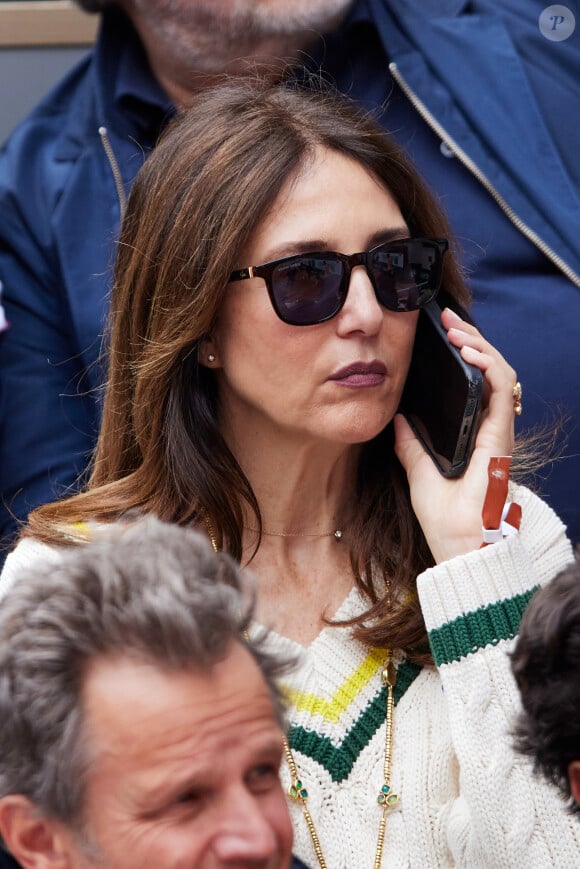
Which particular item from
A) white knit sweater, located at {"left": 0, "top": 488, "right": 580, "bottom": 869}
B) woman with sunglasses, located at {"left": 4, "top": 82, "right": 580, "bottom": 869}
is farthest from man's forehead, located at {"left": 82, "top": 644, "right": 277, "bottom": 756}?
woman with sunglasses, located at {"left": 4, "top": 82, "right": 580, "bottom": 869}

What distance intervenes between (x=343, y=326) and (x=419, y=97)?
1216 mm

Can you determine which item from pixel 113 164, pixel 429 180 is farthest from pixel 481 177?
pixel 113 164

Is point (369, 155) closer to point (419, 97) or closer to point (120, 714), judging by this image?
point (419, 97)

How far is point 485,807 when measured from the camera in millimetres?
2092

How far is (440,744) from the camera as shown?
7.35 ft

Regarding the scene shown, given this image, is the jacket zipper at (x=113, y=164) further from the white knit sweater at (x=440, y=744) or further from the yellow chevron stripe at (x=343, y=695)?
the yellow chevron stripe at (x=343, y=695)

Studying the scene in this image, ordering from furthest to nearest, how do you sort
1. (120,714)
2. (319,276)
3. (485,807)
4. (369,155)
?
1. (369,155)
2. (319,276)
3. (485,807)
4. (120,714)

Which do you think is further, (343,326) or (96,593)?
(343,326)

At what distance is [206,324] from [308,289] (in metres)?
0.22

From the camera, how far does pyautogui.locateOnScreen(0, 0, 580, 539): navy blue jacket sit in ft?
10.4

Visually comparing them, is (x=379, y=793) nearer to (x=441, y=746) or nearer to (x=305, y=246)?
(x=441, y=746)

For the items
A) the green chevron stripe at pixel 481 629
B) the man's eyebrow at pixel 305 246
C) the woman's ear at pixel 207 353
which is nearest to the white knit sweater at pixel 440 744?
the green chevron stripe at pixel 481 629

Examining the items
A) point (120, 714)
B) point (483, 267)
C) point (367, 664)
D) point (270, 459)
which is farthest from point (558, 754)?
point (483, 267)

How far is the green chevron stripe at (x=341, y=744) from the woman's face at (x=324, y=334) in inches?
18.9
